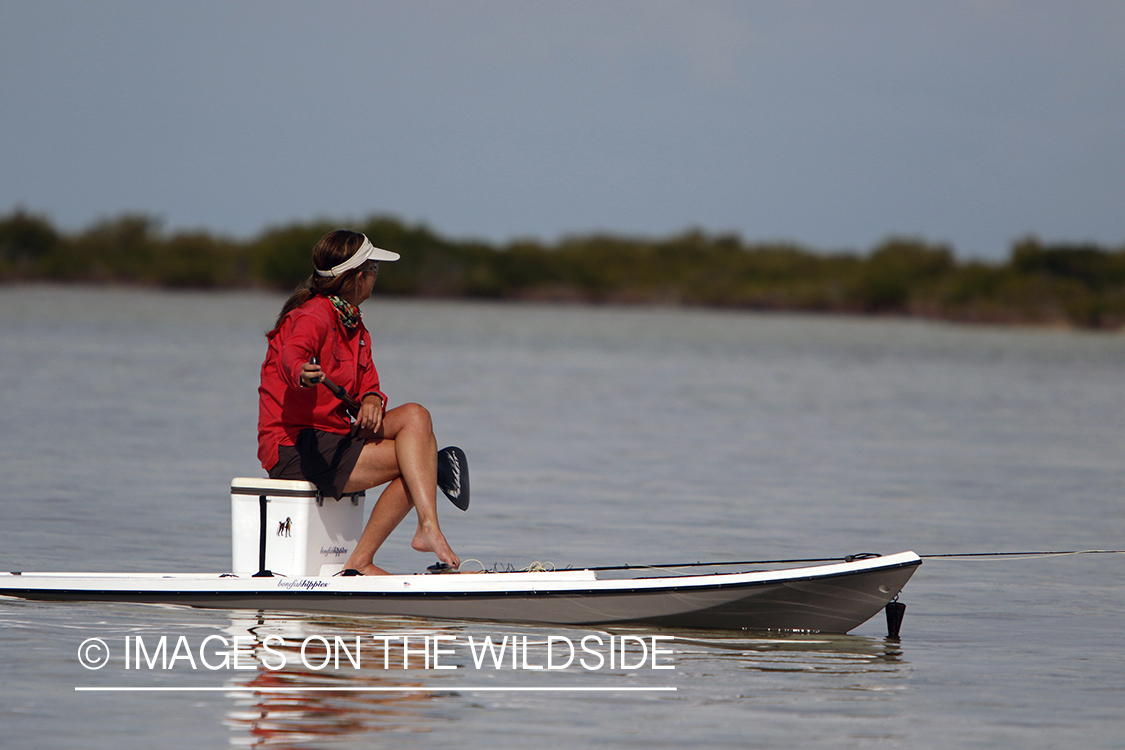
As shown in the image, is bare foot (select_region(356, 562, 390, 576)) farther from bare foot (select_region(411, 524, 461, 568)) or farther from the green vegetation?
the green vegetation

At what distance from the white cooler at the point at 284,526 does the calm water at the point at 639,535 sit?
24cm

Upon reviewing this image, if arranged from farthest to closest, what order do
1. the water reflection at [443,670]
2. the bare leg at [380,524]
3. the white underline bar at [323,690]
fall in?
1. the bare leg at [380,524]
2. the white underline bar at [323,690]
3. the water reflection at [443,670]

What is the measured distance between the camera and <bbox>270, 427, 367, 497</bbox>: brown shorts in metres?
6.26

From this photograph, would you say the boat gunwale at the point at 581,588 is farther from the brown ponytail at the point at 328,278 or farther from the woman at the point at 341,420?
the brown ponytail at the point at 328,278

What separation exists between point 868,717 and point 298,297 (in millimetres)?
2852

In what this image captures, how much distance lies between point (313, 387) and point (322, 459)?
30 centimetres

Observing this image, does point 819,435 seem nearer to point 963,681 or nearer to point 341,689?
point 963,681

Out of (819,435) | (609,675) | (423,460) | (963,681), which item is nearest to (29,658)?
(423,460)

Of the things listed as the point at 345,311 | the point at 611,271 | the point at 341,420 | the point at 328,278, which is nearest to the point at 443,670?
the point at 341,420

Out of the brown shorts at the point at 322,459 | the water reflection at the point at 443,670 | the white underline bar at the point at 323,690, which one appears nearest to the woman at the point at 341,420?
the brown shorts at the point at 322,459

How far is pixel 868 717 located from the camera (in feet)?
17.2

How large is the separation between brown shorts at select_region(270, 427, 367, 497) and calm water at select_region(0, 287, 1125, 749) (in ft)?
1.93

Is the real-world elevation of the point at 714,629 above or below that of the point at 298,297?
below

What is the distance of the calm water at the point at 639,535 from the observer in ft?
16.6
